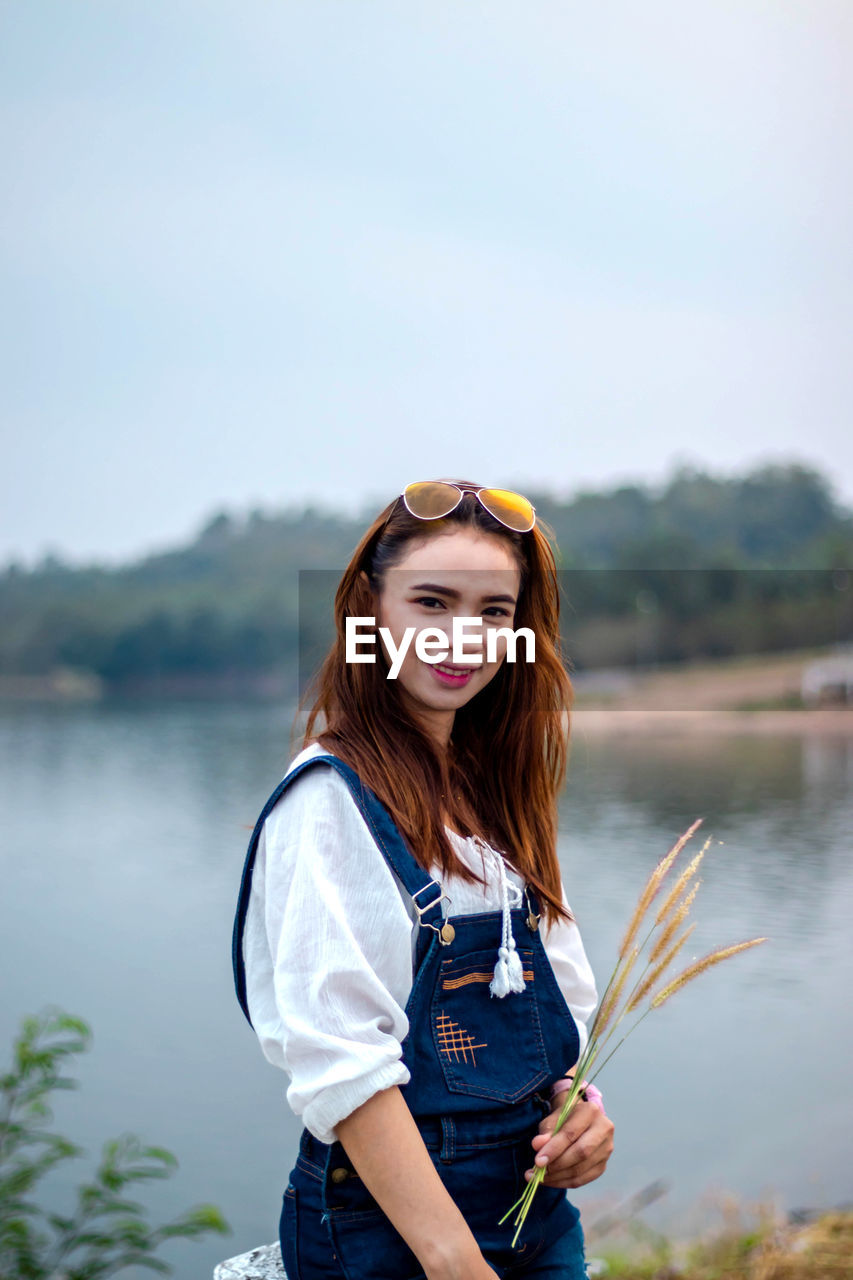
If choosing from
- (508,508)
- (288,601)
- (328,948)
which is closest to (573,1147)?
(328,948)

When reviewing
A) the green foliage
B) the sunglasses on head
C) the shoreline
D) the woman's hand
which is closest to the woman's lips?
the sunglasses on head

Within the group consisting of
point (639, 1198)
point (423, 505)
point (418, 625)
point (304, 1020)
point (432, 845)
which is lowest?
point (639, 1198)

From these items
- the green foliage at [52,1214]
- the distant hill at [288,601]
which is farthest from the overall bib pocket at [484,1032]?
the distant hill at [288,601]

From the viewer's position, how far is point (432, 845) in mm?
1189

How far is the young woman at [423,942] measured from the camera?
1.02 meters

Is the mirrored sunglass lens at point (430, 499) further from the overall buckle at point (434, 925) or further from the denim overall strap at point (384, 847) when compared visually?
the overall buckle at point (434, 925)

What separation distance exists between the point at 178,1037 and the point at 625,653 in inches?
393

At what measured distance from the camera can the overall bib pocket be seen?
1134 mm

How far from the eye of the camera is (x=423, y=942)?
1.14 m

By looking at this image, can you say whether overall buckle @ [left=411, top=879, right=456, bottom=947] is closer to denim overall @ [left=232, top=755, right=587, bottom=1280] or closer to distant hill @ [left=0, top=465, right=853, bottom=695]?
denim overall @ [left=232, top=755, right=587, bottom=1280]

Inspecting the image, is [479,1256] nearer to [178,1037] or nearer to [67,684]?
[178,1037]

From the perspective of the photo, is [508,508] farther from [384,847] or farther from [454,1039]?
[454,1039]

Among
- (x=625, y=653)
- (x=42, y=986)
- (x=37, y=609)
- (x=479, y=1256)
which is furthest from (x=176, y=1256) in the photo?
(x=625, y=653)

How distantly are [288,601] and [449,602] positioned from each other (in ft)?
52.5
